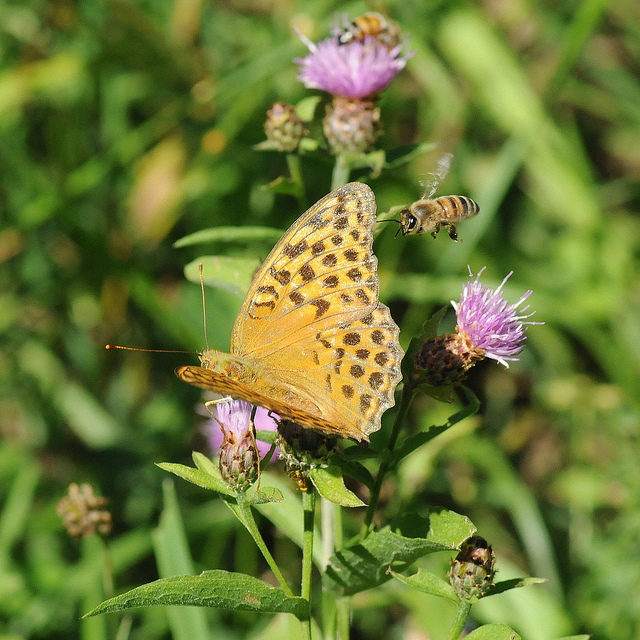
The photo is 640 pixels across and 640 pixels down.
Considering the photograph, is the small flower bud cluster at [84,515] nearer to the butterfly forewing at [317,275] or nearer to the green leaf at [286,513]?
the green leaf at [286,513]

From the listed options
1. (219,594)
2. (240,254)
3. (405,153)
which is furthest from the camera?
(240,254)

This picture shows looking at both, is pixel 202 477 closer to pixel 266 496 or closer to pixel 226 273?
pixel 266 496

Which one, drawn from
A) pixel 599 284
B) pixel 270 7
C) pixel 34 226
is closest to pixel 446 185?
pixel 599 284

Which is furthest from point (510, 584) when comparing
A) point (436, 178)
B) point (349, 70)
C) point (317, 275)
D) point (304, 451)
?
point (349, 70)

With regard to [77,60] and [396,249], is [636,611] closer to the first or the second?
[396,249]

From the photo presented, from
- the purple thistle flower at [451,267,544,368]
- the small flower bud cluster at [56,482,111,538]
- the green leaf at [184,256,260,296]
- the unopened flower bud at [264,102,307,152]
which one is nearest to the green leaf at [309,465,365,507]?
the purple thistle flower at [451,267,544,368]

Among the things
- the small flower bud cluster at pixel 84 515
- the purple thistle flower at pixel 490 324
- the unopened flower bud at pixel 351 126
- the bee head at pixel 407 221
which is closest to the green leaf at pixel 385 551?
the purple thistle flower at pixel 490 324
